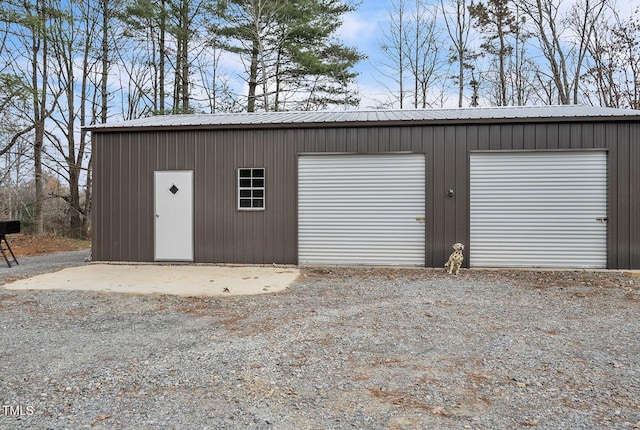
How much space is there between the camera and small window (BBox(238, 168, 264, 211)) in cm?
786

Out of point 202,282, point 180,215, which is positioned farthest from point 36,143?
point 202,282

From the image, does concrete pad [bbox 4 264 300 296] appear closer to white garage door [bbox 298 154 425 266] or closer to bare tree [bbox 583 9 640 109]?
white garage door [bbox 298 154 425 266]

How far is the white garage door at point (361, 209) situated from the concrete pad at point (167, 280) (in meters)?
0.93

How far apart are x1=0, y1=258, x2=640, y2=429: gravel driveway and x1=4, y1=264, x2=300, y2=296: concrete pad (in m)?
0.43

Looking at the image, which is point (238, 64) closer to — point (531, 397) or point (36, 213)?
point (36, 213)

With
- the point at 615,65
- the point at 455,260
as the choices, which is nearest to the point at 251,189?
the point at 455,260

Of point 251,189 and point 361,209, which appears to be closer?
point 361,209

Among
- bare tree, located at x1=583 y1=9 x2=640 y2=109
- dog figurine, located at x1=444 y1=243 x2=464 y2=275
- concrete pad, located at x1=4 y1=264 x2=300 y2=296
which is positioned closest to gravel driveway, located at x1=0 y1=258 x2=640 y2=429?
concrete pad, located at x1=4 y1=264 x2=300 y2=296

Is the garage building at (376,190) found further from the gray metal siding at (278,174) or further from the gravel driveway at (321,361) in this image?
the gravel driveway at (321,361)

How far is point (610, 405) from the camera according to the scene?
2.37 metres

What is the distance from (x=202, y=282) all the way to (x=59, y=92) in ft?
38.6

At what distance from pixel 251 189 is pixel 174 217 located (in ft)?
5.17

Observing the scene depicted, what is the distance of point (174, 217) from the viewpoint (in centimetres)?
799

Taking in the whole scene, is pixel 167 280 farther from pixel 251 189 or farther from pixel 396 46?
pixel 396 46
